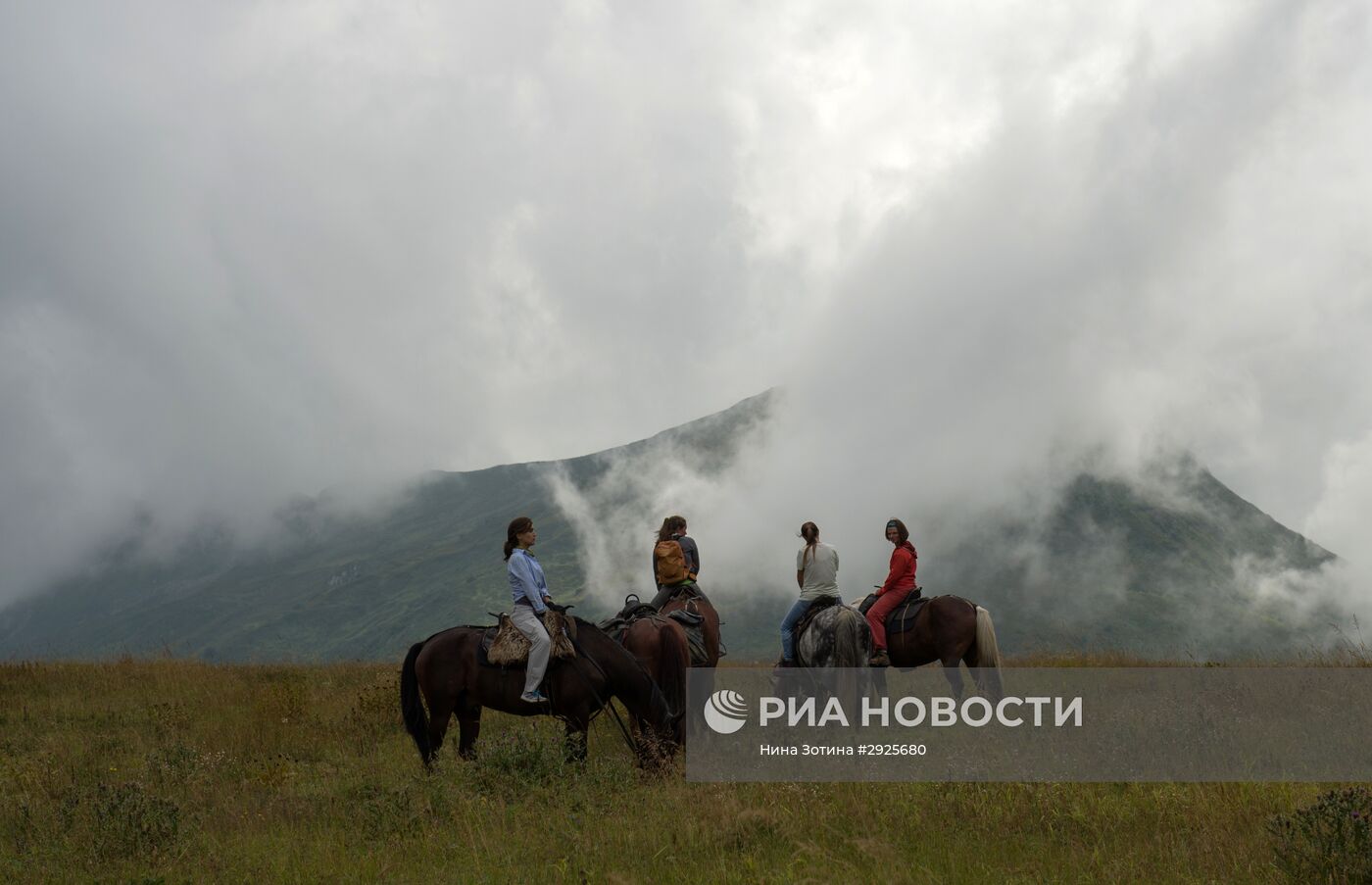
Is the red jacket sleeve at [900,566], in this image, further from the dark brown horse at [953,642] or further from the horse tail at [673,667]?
the horse tail at [673,667]

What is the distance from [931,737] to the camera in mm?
11430

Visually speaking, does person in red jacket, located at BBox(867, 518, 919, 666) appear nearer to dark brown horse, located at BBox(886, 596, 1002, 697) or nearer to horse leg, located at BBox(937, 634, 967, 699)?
dark brown horse, located at BBox(886, 596, 1002, 697)

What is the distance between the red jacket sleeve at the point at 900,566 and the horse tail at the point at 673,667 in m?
4.67

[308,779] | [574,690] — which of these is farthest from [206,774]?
[574,690]

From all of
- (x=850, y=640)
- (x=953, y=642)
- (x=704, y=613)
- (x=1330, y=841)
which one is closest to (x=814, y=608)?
(x=850, y=640)

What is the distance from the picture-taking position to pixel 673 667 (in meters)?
10.9

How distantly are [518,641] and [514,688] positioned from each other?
1.85 ft

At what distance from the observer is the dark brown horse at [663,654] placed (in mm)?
10844

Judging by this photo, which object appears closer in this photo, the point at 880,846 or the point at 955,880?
the point at 955,880

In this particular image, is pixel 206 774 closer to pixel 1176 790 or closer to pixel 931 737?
pixel 931 737

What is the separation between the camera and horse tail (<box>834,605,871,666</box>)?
40.4ft

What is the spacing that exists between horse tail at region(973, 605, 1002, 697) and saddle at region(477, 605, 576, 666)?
6.05 m

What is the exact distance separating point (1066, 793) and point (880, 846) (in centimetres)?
255

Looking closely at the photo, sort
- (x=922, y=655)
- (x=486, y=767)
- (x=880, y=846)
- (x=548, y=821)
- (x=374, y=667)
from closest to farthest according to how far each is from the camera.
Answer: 1. (x=880, y=846)
2. (x=548, y=821)
3. (x=486, y=767)
4. (x=922, y=655)
5. (x=374, y=667)
